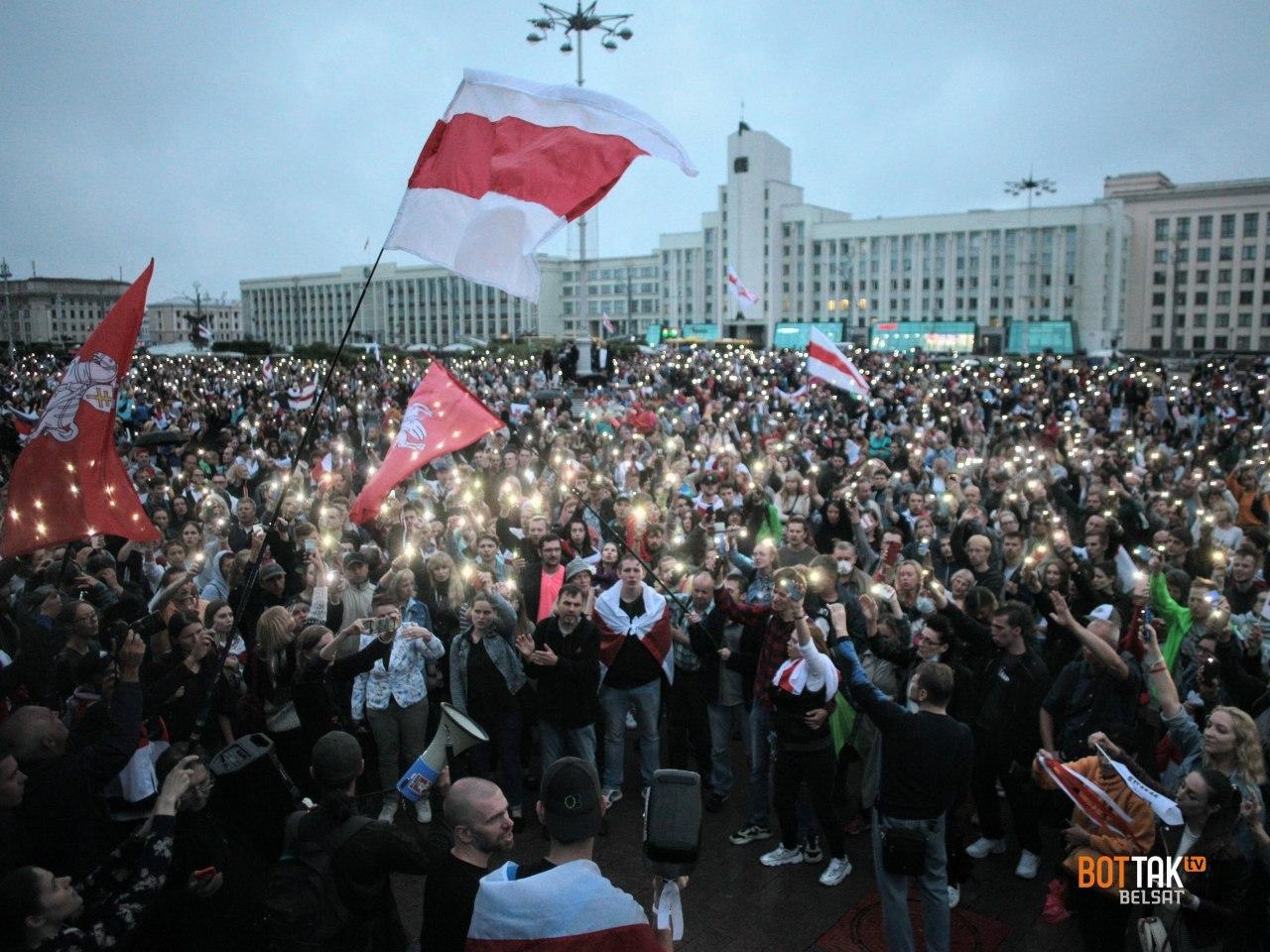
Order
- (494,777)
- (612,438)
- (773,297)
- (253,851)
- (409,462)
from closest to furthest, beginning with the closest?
(253,851) → (494,777) → (409,462) → (612,438) → (773,297)

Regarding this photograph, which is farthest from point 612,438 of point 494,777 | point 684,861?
point 684,861

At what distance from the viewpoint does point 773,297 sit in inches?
4026

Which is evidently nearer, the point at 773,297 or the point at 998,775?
the point at 998,775

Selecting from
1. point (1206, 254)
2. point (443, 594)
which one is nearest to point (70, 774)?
point (443, 594)

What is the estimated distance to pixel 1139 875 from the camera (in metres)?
3.43

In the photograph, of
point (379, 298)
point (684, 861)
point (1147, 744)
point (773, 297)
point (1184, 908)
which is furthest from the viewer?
point (379, 298)

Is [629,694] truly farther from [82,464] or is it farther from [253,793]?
[82,464]

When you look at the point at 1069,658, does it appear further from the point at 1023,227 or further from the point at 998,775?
the point at 1023,227

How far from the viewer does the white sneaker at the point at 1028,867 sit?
487cm

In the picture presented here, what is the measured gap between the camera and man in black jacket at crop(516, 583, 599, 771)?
17.2ft

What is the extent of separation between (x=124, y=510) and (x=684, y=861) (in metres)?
4.62

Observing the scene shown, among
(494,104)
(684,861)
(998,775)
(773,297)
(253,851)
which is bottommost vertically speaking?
(998,775)

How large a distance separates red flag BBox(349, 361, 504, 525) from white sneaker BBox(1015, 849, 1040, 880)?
15.6ft

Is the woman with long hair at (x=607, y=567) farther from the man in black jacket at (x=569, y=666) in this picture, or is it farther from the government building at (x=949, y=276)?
the government building at (x=949, y=276)
